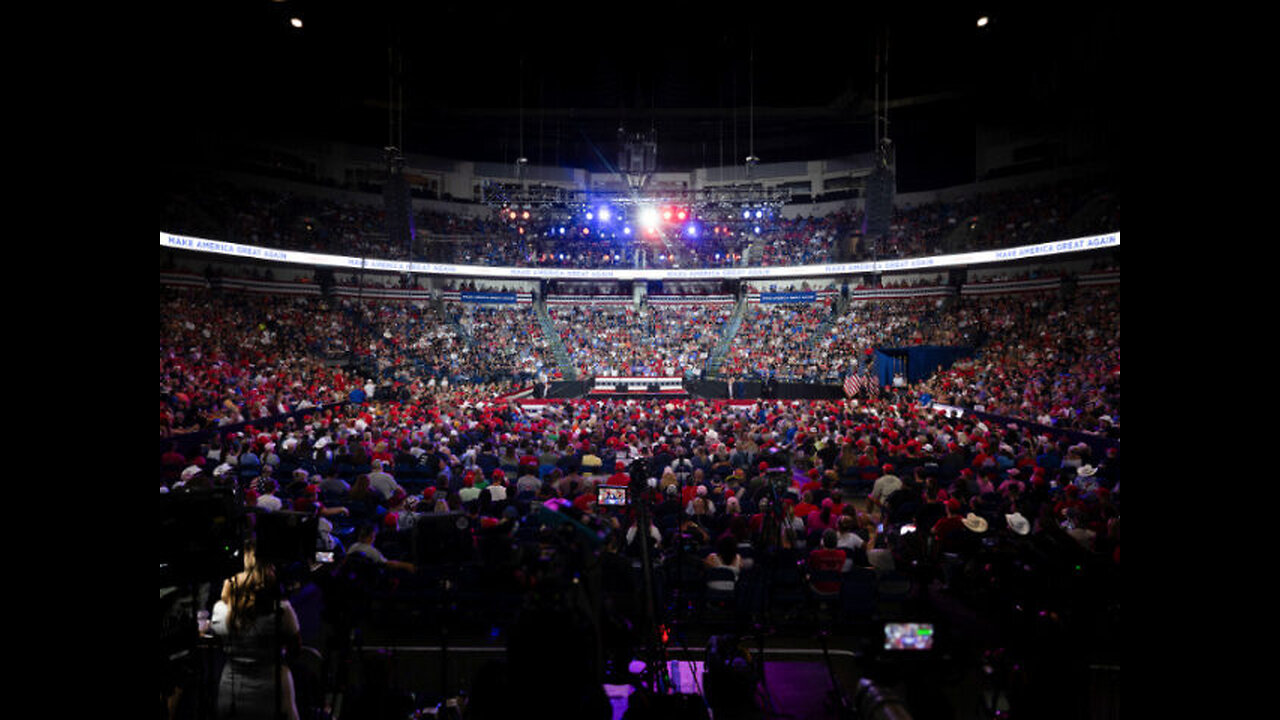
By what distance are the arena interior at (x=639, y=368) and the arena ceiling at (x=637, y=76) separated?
0.23m

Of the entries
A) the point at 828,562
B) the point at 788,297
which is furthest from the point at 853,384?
the point at 828,562

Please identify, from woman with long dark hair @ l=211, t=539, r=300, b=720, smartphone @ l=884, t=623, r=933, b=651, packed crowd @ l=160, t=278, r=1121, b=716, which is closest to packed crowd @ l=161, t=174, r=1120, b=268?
packed crowd @ l=160, t=278, r=1121, b=716

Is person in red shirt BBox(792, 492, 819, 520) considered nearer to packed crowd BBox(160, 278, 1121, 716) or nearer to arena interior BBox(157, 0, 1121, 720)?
packed crowd BBox(160, 278, 1121, 716)

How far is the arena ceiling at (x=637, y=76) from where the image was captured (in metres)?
17.7

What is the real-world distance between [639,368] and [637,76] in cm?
1560

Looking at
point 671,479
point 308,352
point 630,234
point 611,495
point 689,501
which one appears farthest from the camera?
point 630,234

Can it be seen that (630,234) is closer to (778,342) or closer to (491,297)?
(491,297)

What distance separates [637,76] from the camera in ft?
81.2

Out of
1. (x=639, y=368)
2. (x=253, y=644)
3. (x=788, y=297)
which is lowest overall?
(x=253, y=644)

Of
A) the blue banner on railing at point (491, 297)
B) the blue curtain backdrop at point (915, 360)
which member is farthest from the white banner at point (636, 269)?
the blue curtain backdrop at point (915, 360)

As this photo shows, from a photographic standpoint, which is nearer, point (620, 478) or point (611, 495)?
point (611, 495)

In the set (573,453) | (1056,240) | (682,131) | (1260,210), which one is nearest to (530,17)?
(573,453)

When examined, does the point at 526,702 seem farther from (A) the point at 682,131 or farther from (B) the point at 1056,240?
(A) the point at 682,131

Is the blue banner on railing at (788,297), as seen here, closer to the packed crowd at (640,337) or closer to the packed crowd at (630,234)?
the packed crowd at (640,337)
